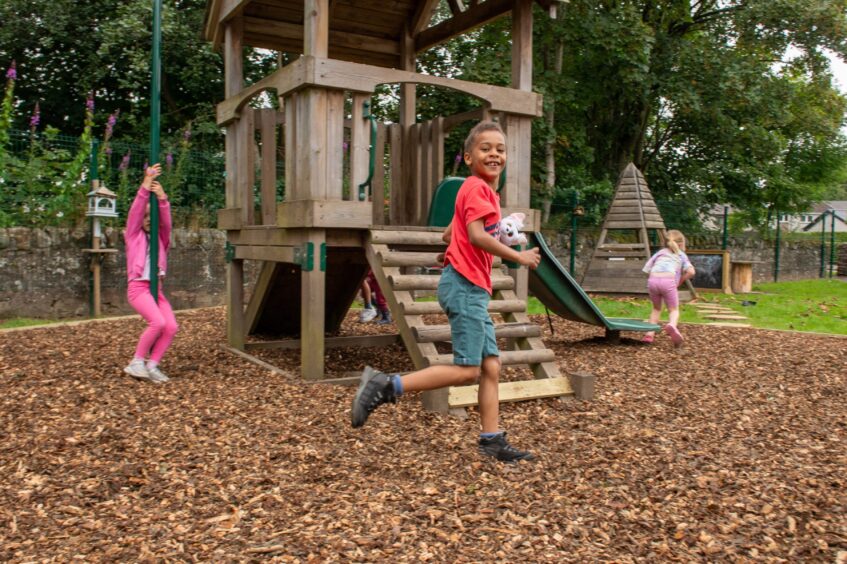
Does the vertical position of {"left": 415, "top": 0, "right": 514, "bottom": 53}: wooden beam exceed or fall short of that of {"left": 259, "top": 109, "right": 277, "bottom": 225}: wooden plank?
it exceeds it

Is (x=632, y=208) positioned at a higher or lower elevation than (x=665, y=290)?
higher

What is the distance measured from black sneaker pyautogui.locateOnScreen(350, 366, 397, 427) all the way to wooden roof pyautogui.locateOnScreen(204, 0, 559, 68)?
4.05 metres

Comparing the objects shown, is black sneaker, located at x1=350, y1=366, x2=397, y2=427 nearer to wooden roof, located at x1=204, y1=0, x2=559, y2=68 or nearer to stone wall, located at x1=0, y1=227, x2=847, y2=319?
wooden roof, located at x1=204, y1=0, x2=559, y2=68

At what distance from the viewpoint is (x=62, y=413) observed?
4.16 m

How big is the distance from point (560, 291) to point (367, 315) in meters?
3.18

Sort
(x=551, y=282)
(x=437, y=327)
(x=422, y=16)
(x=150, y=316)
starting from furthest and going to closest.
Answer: (x=422, y=16) → (x=551, y=282) → (x=150, y=316) → (x=437, y=327)

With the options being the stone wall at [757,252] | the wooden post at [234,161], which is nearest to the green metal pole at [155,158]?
the wooden post at [234,161]

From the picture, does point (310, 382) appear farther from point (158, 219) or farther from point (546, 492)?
point (546, 492)

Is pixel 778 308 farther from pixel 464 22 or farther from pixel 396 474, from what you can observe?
pixel 396 474

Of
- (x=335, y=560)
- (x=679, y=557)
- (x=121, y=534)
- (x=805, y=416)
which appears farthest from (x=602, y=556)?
(x=805, y=416)

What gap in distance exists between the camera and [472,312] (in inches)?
140

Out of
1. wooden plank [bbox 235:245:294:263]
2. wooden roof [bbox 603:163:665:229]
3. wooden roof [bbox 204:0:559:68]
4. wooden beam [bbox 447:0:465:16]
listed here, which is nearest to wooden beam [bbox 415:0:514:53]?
wooden roof [bbox 204:0:559:68]

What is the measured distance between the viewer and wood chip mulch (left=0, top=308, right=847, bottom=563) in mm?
2643

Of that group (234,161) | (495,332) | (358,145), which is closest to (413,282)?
(495,332)
